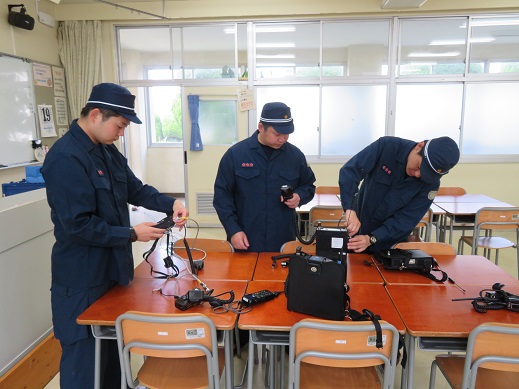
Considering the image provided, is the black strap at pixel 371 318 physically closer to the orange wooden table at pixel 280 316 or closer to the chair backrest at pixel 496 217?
the orange wooden table at pixel 280 316

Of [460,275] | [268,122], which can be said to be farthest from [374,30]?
[460,275]

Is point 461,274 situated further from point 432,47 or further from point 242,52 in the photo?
point 242,52

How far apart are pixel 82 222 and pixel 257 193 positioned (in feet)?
3.79

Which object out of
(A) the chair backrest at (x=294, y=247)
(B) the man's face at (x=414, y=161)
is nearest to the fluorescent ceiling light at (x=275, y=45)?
(B) the man's face at (x=414, y=161)

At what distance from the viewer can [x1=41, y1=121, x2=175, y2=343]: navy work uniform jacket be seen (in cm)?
155

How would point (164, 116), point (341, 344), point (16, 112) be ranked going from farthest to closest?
point (164, 116) < point (16, 112) < point (341, 344)

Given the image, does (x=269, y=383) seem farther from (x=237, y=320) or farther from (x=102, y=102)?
(x=102, y=102)

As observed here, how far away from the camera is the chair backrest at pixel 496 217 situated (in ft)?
11.2

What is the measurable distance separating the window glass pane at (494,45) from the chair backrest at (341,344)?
5100mm

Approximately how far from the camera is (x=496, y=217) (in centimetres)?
344

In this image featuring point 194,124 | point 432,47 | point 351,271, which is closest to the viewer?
point 351,271

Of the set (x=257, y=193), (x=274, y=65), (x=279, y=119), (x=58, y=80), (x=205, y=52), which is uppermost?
(x=205, y=52)

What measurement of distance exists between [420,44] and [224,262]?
467 centimetres

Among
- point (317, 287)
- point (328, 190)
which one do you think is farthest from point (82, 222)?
point (328, 190)
